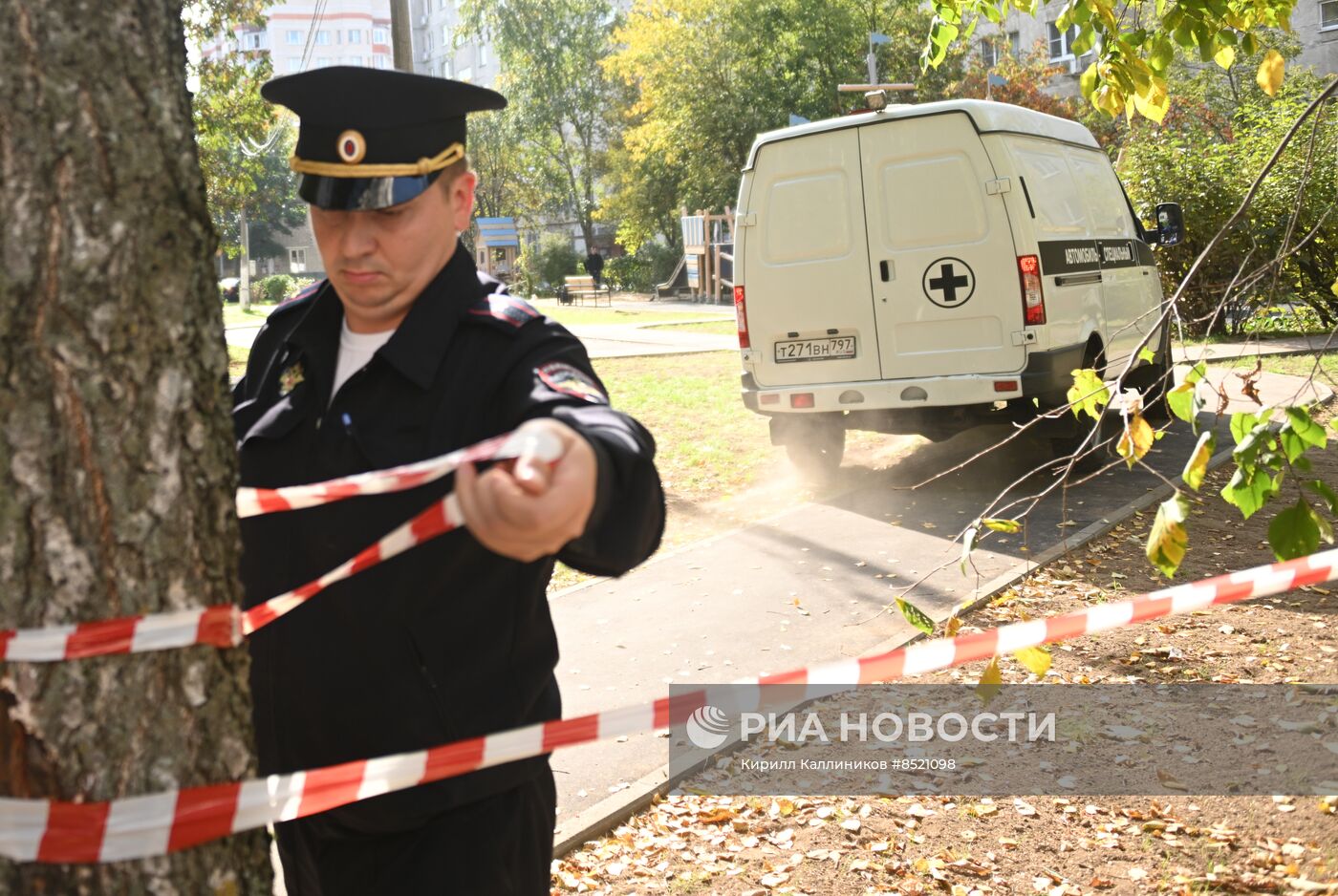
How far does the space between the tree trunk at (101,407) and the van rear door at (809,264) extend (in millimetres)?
→ 7961

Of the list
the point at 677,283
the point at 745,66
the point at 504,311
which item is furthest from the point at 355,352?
the point at 677,283

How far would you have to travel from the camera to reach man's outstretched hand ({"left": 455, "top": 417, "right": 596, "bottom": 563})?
4.66 ft

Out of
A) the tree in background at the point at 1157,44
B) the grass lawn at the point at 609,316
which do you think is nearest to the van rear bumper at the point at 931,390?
the tree in background at the point at 1157,44

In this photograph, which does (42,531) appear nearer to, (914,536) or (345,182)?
(345,182)

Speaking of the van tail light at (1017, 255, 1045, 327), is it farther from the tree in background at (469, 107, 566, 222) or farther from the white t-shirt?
the tree in background at (469, 107, 566, 222)

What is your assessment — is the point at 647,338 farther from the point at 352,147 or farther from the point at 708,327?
the point at 352,147

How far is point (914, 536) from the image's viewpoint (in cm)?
840

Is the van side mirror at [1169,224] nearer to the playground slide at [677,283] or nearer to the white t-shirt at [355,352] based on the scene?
the white t-shirt at [355,352]

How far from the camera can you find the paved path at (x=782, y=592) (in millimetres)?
5648

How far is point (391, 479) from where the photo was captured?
72.1 inches

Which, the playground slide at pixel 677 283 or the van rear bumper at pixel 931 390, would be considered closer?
the van rear bumper at pixel 931 390

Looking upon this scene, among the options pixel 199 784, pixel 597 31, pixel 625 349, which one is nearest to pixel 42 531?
pixel 199 784

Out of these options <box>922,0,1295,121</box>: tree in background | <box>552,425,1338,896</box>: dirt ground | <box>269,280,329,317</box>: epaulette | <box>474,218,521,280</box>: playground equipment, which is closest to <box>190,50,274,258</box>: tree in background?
<box>922,0,1295,121</box>: tree in background

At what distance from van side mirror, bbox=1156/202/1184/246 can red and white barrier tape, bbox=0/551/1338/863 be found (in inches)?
352
